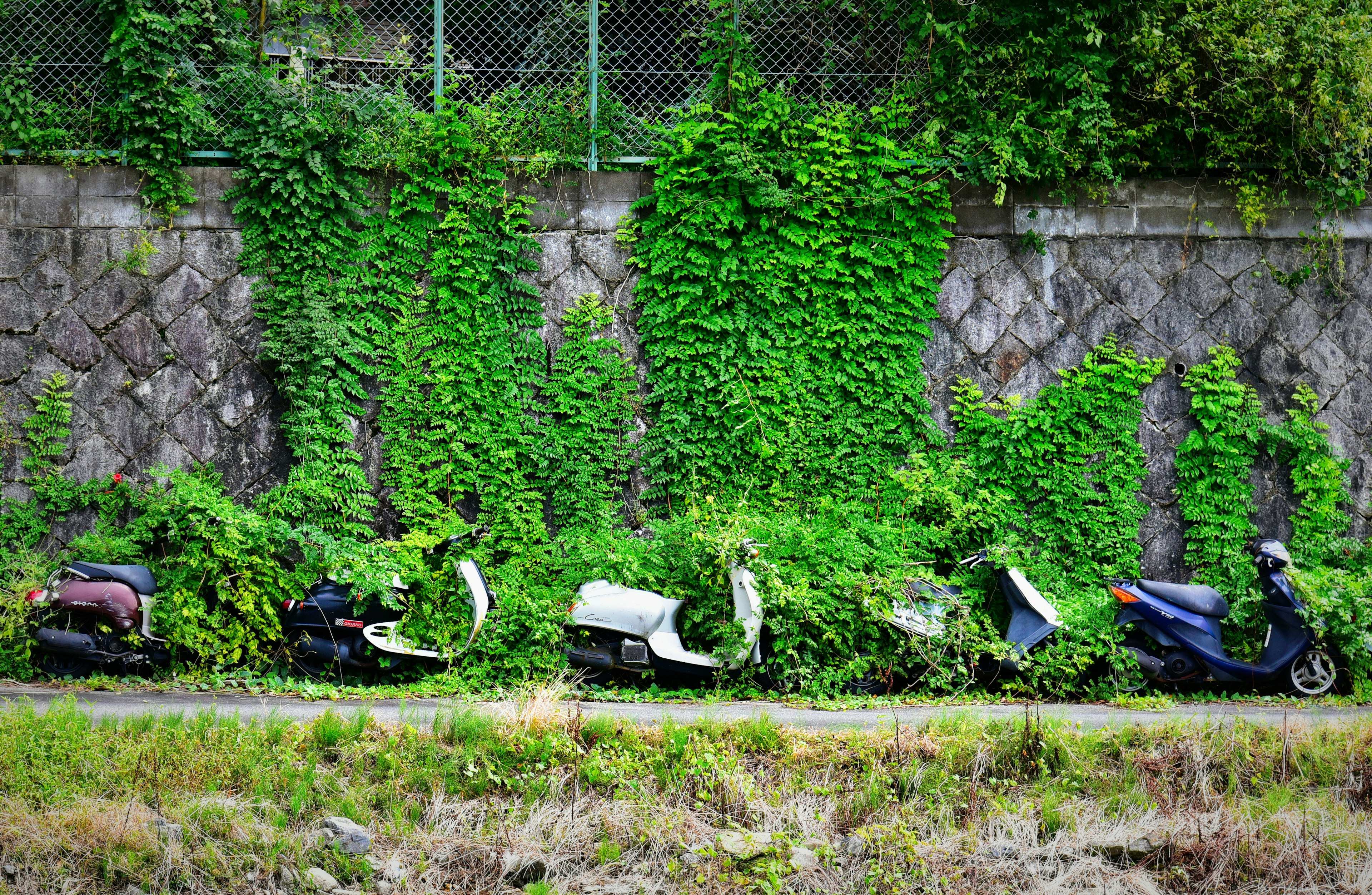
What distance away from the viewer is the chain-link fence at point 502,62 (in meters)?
7.09

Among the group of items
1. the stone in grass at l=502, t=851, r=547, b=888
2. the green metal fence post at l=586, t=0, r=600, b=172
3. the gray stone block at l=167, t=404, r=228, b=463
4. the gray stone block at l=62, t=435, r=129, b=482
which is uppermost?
the green metal fence post at l=586, t=0, r=600, b=172

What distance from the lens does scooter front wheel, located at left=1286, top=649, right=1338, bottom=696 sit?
6.07m

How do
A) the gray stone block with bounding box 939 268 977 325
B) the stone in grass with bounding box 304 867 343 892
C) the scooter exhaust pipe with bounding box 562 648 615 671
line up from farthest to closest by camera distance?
the gray stone block with bounding box 939 268 977 325 → the scooter exhaust pipe with bounding box 562 648 615 671 → the stone in grass with bounding box 304 867 343 892

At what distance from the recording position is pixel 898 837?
3.92 meters

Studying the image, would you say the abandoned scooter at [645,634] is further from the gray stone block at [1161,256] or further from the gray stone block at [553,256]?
the gray stone block at [1161,256]

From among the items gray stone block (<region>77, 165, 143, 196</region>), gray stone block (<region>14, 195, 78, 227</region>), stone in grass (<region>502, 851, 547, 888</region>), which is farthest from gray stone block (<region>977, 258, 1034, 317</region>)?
gray stone block (<region>14, 195, 78, 227</region>)

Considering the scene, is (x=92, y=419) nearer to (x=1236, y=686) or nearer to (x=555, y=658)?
(x=555, y=658)

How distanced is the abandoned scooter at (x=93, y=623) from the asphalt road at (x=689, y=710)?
0.89ft

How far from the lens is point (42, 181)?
6.99 meters

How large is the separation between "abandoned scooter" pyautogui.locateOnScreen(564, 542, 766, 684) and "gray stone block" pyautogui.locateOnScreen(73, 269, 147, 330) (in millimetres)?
4183

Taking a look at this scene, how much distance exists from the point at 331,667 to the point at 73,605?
1565 millimetres

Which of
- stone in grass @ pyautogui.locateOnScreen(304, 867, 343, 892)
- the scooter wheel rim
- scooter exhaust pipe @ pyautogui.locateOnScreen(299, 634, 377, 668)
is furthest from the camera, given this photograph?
the scooter wheel rim

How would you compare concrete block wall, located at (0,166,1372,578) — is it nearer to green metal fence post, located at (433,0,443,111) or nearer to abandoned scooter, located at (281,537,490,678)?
green metal fence post, located at (433,0,443,111)

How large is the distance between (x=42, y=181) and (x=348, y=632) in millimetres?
4232
